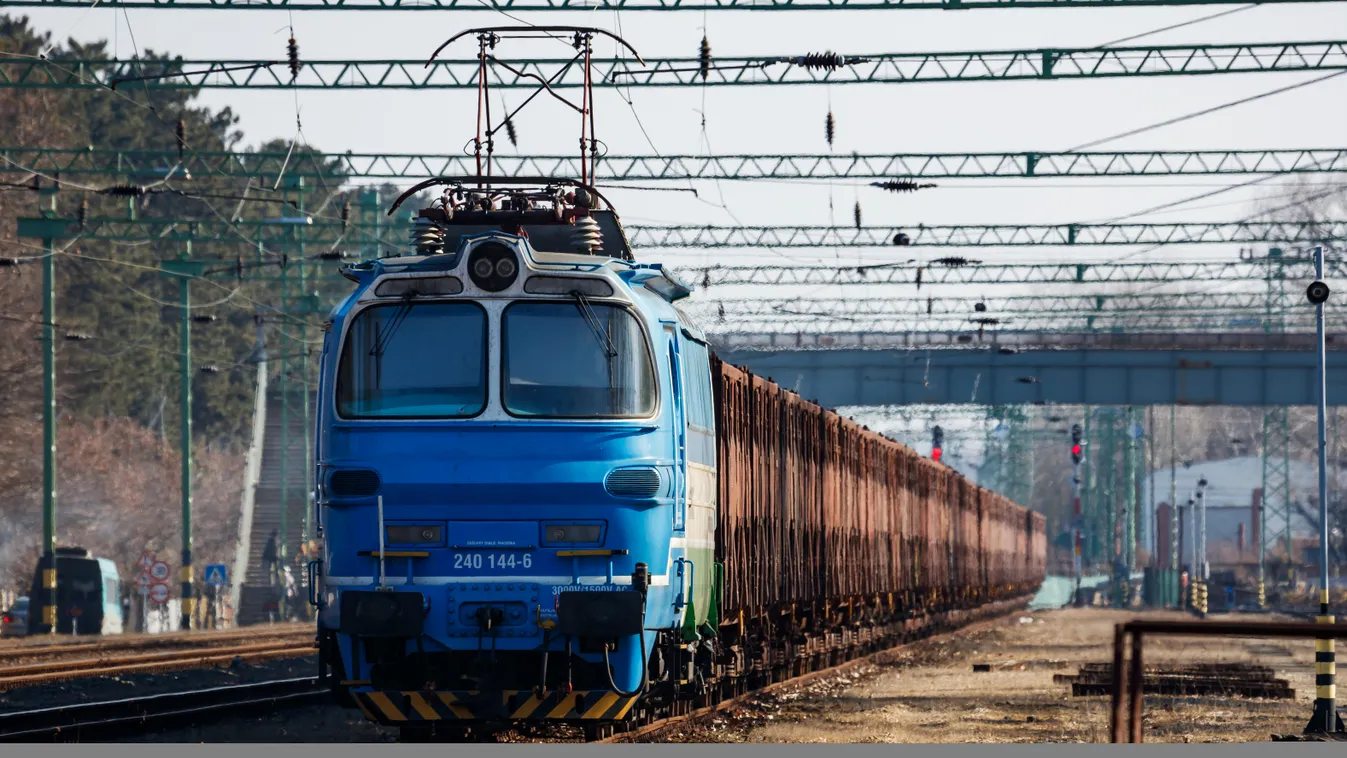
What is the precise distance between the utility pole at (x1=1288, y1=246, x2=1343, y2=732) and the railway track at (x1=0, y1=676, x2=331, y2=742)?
10721mm

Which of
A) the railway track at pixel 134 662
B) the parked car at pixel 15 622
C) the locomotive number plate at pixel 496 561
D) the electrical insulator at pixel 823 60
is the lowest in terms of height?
the parked car at pixel 15 622

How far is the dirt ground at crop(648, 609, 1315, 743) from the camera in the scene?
18.8 m

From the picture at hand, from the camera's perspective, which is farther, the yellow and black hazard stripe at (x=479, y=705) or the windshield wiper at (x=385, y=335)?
the windshield wiper at (x=385, y=335)

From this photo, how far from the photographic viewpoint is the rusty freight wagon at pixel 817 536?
19.7 metres

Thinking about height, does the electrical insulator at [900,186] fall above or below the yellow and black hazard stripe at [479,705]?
above

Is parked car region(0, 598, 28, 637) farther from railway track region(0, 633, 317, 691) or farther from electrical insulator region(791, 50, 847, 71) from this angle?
electrical insulator region(791, 50, 847, 71)

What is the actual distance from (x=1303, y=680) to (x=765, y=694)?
477 inches

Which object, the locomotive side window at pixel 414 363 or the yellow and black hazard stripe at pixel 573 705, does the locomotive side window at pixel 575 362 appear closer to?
the locomotive side window at pixel 414 363

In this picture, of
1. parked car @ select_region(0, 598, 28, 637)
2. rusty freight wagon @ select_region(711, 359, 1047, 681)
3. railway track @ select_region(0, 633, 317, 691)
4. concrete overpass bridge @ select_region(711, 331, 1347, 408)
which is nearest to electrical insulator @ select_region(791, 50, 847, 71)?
rusty freight wagon @ select_region(711, 359, 1047, 681)

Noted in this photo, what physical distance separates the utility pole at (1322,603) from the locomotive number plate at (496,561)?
8234mm

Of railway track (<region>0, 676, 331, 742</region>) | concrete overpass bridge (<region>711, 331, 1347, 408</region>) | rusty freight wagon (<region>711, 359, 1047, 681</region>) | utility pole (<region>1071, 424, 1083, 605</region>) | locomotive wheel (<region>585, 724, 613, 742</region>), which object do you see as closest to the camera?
locomotive wheel (<region>585, 724, 613, 742</region>)

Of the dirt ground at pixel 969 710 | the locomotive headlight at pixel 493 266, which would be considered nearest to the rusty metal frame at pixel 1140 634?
the locomotive headlight at pixel 493 266

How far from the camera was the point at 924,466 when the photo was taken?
135 feet

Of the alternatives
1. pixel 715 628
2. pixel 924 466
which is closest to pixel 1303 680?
pixel 924 466
